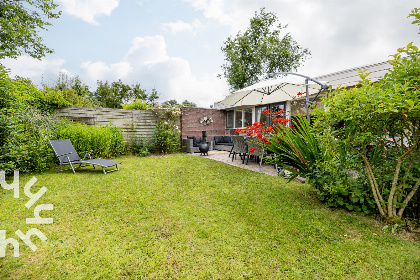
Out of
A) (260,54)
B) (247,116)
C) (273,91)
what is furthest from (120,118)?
(260,54)

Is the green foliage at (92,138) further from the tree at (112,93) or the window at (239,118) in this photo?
the tree at (112,93)

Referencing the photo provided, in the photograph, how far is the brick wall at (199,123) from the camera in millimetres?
11258

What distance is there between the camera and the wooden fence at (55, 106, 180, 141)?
7.71 metres

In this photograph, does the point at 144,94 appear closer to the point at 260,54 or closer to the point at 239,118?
the point at 260,54

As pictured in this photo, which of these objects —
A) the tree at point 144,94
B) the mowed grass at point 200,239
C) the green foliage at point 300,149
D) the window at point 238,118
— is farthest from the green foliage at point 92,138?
the tree at point 144,94

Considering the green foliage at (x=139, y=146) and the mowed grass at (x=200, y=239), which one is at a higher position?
the green foliage at (x=139, y=146)

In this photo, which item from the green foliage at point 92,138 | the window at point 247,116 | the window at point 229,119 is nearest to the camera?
the green foliage at point 92,138

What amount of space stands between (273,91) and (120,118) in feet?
20.7

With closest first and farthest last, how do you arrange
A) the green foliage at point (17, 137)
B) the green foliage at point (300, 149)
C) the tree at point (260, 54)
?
the green foliage at point (300, 149), the green foliage at point (17, 137), the tree at point (260, 54)

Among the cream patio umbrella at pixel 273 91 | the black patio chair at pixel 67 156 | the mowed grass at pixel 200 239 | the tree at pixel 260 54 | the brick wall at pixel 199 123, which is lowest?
the mowed grass at pixel 200 239

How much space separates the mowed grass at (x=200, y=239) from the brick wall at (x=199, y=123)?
25.0 ft

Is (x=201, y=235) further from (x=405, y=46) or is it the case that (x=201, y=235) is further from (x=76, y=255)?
(x=405, y=46)

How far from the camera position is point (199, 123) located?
12.4 metres

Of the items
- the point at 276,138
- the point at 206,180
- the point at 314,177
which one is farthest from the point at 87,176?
the point at 314,177
